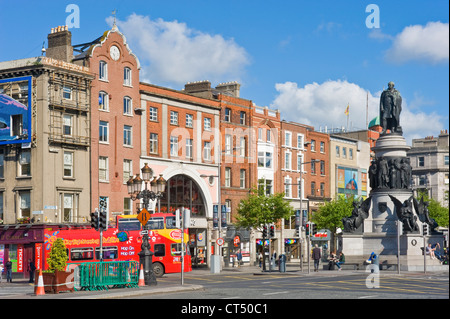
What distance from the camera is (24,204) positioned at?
205ft

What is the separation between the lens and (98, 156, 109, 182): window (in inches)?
2640

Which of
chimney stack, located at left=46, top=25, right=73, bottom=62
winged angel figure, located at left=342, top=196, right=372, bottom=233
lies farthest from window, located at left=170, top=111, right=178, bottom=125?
winged angel figure, located at left=342, top=196, right=372, bottom=233

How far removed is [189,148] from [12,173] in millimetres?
19953

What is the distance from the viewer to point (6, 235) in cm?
6241

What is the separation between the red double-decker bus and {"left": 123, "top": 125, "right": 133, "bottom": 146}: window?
14.6 m

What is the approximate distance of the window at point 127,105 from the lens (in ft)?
231

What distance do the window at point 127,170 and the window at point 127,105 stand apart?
14.6 ft

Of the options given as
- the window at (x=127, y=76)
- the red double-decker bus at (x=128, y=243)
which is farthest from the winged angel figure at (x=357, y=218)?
the window at (x=127, y=76)

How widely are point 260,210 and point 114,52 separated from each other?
2191 cm

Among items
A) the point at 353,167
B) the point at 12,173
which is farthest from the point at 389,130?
the point at 353,167

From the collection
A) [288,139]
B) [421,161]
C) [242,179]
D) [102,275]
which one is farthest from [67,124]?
[421,161]

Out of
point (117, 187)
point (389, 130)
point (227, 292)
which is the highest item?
point (389, 130)

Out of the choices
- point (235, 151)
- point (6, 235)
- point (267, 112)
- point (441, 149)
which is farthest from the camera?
point (441, 149)
